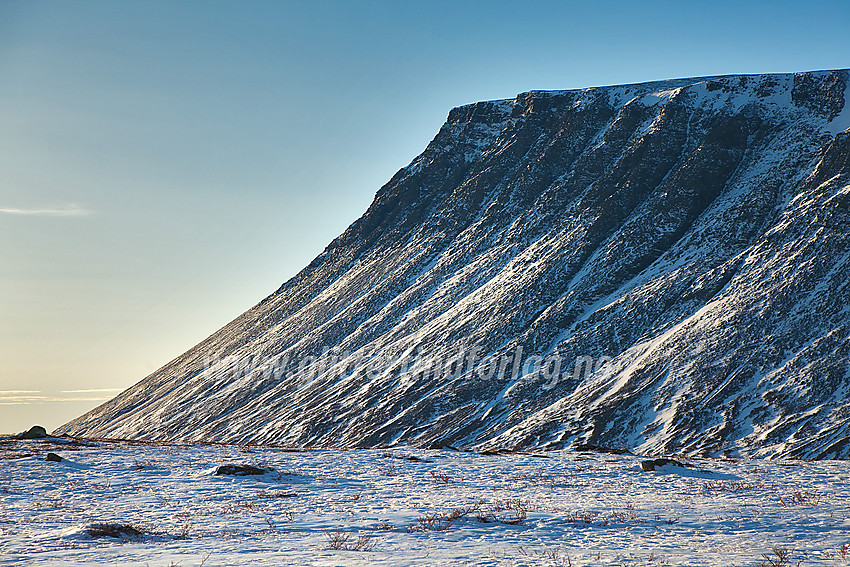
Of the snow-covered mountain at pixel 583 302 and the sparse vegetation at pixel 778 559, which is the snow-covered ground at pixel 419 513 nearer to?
the sparse vegetation at pixel 778 559

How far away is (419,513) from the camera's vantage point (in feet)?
52.5

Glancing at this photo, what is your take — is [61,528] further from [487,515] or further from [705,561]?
[705,561]

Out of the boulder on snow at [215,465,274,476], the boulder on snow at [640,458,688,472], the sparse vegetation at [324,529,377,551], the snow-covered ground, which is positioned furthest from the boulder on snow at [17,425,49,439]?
the boulder on snow at [640,458,688,472]

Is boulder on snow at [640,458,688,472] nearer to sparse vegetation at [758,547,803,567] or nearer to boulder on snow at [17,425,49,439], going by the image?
sparse vegetation at [758,547,803,567]

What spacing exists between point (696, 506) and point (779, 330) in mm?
66756

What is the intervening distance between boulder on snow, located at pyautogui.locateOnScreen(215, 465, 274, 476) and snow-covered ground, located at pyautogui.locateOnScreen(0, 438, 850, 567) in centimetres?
42

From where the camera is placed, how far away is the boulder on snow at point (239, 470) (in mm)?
23062

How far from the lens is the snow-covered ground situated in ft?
38.4

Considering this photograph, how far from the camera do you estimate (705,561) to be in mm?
11203

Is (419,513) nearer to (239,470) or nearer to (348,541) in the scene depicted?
(348,541)

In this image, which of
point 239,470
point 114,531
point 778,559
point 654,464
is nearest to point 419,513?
point 114,531

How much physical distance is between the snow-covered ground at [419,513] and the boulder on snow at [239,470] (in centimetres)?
42

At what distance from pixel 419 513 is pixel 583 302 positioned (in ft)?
276

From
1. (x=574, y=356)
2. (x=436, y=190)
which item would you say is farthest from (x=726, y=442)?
(x=436, y=190)
